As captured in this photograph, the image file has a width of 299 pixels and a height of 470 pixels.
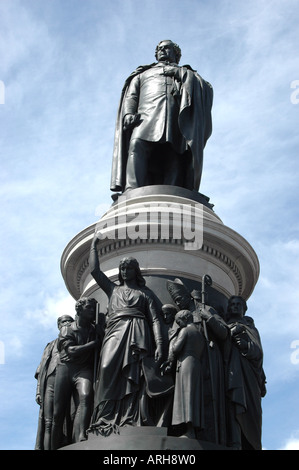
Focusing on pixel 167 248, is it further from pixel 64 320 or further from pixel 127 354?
pixel 127 354

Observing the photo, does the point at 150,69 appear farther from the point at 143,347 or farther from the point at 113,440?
the point at 113,440

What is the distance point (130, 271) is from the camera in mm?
12602

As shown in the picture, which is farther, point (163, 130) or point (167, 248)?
point (163, 130)

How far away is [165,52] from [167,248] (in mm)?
6222

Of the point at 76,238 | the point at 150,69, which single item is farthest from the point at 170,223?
the point at 150,69

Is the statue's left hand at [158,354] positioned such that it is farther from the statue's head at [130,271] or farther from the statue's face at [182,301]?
the statue's head at [130,271]

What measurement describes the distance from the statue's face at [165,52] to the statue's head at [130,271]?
6.63 m

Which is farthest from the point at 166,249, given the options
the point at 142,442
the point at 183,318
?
the point at 142,442

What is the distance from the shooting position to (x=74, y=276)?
1432cm

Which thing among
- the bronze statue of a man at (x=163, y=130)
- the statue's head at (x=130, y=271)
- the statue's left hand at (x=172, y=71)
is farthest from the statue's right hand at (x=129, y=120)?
the statue's head at (x=130, y=271)

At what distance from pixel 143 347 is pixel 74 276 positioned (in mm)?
3148

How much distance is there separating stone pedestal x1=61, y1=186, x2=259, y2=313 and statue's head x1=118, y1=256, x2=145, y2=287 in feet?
0.80

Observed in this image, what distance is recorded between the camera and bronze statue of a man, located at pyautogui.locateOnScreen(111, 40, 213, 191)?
51.3 ft

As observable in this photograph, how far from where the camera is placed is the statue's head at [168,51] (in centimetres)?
1758
